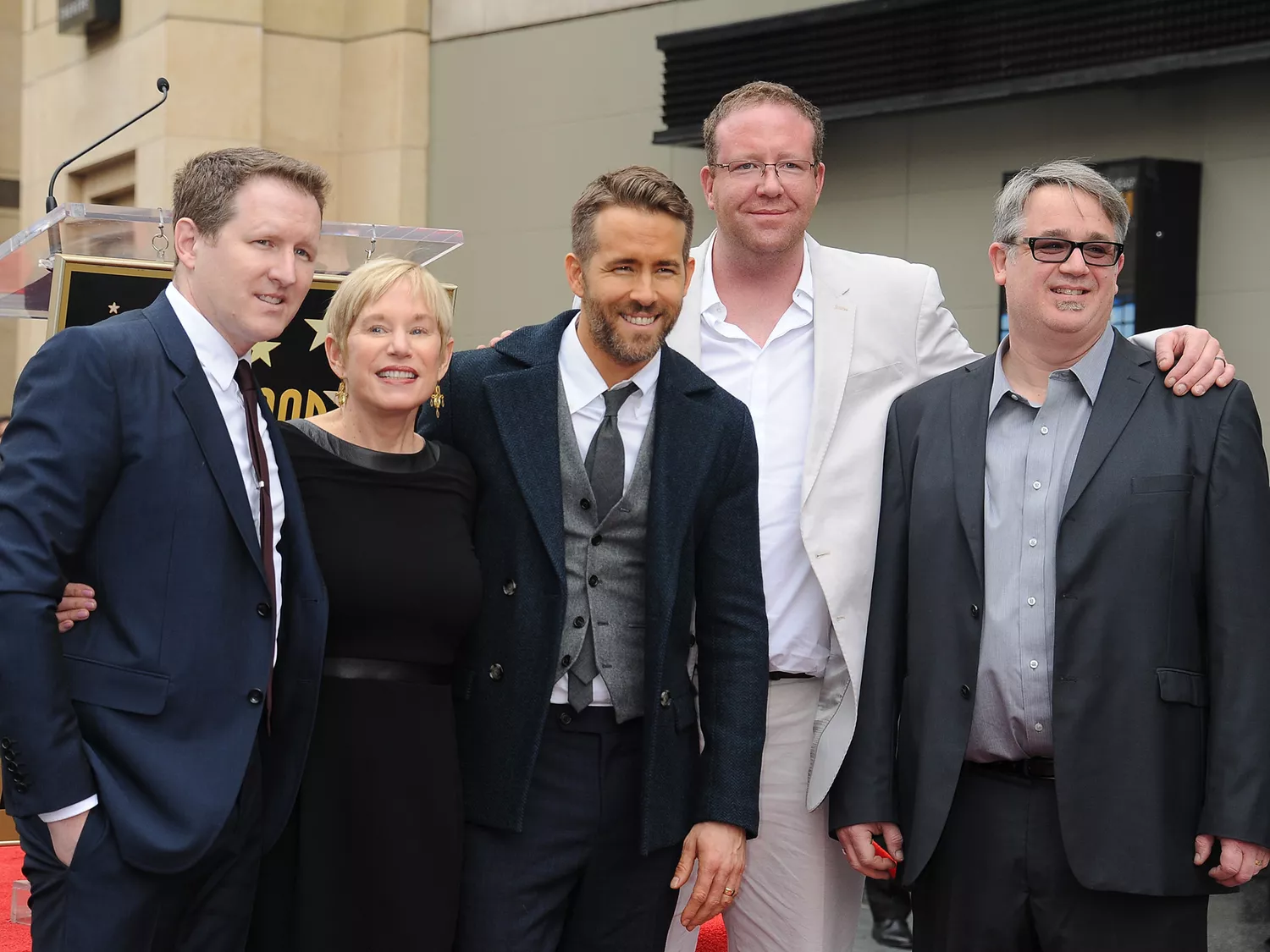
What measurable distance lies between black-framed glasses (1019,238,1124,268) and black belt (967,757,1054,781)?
93 cm

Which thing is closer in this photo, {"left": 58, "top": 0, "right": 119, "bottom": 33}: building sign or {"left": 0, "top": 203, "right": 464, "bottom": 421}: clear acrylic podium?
{"left": 0, "top": 203, "right": 464, "bottom": 421}: clear acrylic podium

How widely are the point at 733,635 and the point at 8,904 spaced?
216 cm

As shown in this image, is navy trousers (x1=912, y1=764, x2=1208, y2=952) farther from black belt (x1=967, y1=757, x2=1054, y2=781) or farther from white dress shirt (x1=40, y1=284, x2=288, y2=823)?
white dress shirt (x1=40, y1=284, x2=288, y2=823)

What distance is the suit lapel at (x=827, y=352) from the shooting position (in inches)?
123

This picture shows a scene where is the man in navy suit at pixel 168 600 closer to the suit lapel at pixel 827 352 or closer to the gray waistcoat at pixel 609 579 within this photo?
the gray waistcoat at pixel 609 579

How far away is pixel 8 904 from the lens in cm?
385

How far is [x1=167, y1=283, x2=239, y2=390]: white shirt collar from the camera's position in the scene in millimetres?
2387

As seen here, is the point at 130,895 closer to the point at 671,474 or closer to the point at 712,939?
the point at 671,474

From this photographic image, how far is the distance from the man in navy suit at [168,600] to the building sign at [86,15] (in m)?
8.33

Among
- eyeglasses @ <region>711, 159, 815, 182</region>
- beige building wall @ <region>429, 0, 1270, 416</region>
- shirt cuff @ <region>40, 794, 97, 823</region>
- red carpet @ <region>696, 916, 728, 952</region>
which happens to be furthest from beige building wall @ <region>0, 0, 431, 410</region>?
shirt cuff @ <region>40, 794, 97, 823</region>

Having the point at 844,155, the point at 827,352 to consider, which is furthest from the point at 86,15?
the point at 827,352

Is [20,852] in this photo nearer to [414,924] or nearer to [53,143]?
[414,924]

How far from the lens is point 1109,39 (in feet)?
19.7

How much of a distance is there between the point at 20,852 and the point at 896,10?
4.87 metres
